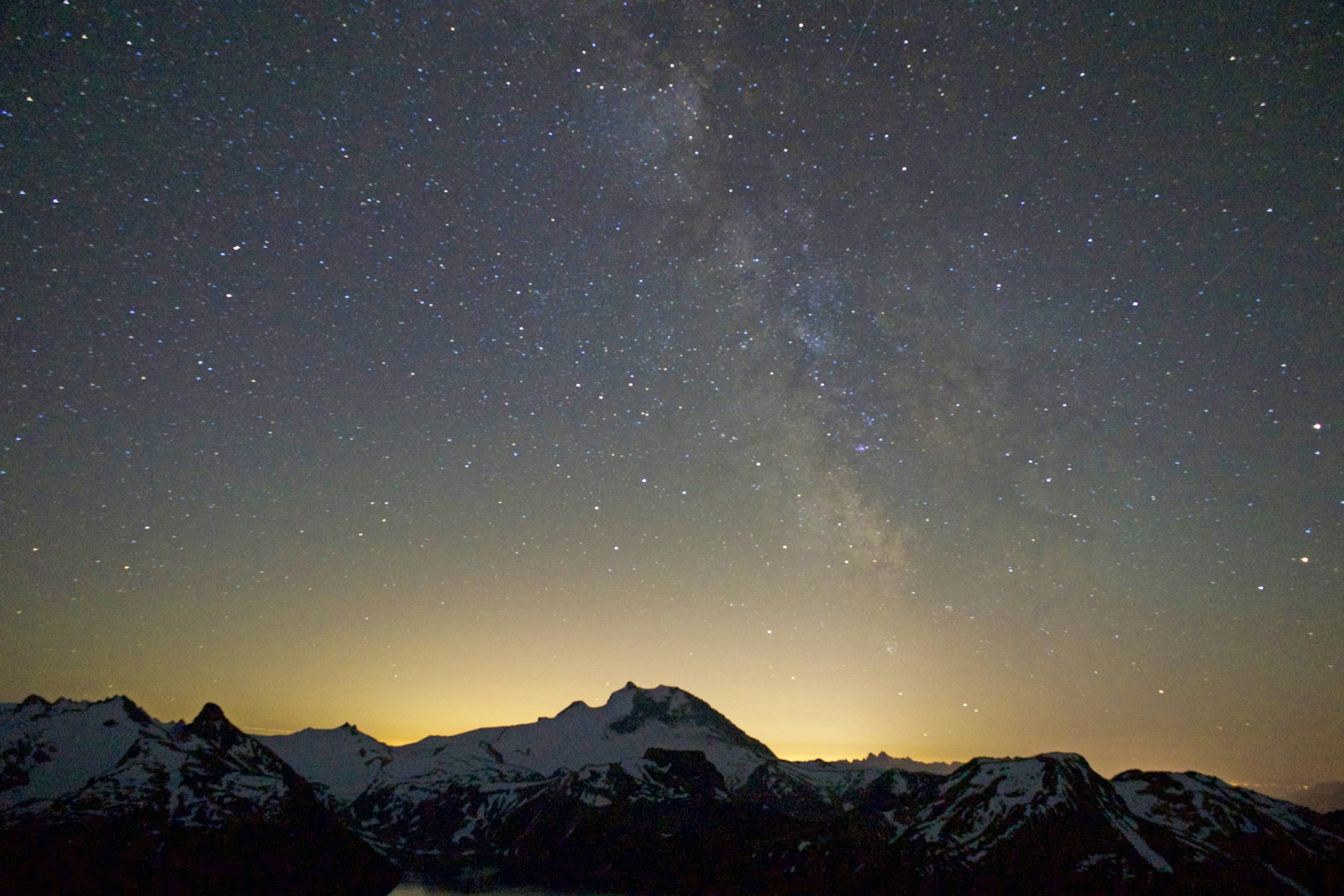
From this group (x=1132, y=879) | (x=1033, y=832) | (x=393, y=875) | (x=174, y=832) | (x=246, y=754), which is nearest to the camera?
(x=1132, y=879)

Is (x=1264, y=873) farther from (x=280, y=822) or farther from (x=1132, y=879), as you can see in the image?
(x=280, y=822)

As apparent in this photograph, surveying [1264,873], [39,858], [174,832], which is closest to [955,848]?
[1264,873]

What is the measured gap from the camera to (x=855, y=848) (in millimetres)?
141875

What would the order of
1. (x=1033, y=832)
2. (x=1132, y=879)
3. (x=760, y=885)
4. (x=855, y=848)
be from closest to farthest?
(x=1132, y=879), (x=1033, y=832), (x=855, y=848), (x=760, y=885)

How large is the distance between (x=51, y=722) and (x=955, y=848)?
669ft

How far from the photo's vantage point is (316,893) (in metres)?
146

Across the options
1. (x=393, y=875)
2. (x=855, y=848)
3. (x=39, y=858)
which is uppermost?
(x=855, y=848)

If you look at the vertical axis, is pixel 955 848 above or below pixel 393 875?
above

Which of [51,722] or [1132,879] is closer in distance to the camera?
[1132,879]

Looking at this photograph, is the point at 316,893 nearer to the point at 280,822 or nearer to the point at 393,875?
the point at 280,822

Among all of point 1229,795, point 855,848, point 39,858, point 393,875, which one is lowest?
point 393,875

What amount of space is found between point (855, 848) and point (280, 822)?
124 metres

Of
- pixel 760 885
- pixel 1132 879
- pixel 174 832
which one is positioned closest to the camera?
pixel 1132 879

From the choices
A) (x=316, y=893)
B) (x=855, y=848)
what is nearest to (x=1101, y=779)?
(x=855, y=848)
